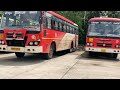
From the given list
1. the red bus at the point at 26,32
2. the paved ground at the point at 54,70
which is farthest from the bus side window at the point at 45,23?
the paved ground at the point at 54,70

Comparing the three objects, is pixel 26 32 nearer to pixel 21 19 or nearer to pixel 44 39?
pixel 21 19

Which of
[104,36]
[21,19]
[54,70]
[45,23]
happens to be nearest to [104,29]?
[104,36]

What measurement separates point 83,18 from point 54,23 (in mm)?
18343

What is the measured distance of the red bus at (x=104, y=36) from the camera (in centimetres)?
1491

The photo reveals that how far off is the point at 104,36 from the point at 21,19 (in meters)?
5.53

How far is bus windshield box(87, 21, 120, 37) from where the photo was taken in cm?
1515

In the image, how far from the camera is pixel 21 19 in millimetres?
12273

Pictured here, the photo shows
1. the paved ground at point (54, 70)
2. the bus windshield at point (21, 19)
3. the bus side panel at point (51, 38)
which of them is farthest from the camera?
the bus side panel at point (51, 38)

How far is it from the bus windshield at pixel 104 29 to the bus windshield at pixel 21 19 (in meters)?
4.61

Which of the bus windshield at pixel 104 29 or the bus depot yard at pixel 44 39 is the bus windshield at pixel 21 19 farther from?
the bus windshield at pixel 104 29

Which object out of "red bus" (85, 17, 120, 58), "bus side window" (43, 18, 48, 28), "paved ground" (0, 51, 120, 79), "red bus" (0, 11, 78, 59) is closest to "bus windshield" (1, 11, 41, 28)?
"red bus" (0, 11, 78, 59)

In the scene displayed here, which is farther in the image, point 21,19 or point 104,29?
point 104,29
